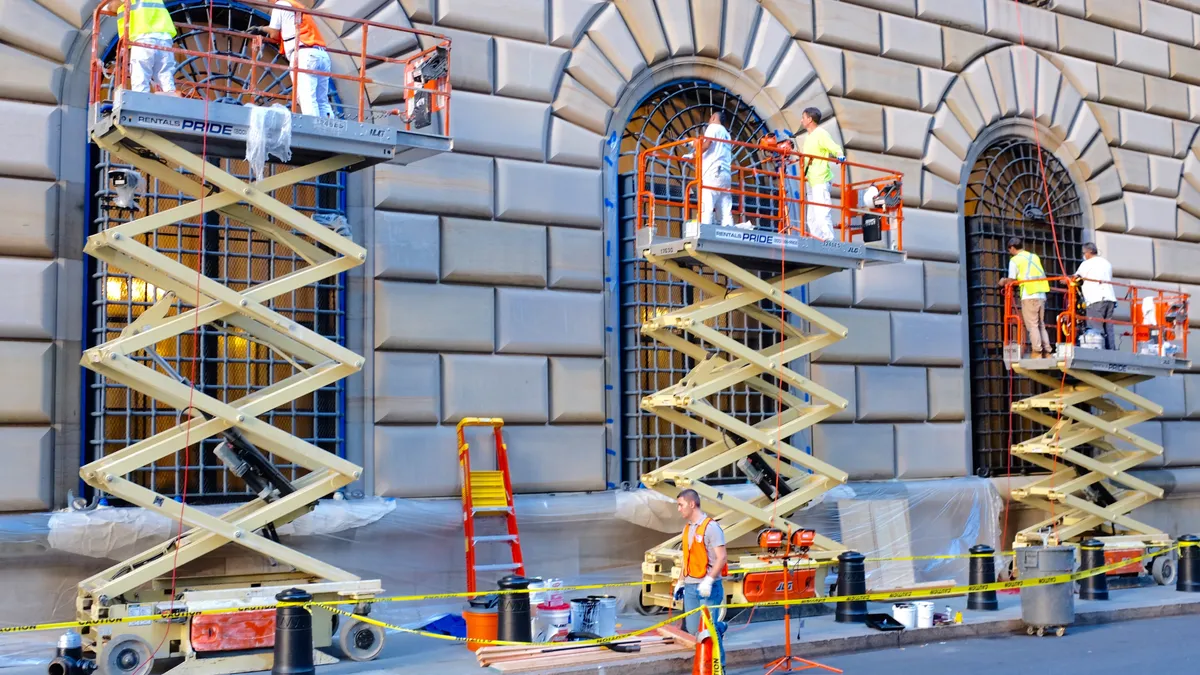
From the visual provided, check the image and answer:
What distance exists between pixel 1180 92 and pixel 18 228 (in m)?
18.3

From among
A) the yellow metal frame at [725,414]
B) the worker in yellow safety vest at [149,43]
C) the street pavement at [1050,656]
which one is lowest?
the street pavement at [1050,656]

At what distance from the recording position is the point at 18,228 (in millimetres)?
12023

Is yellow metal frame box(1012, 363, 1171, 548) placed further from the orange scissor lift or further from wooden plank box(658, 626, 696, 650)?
wooden plank box(658, 626, 696, 650)

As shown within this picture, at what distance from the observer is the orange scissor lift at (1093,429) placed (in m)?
17.5

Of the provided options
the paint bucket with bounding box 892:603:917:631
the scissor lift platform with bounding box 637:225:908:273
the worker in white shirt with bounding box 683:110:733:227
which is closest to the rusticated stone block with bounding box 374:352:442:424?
the scissor lift platform with bounding box 637:225:908:273

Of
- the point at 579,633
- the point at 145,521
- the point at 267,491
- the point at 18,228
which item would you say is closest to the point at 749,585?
the point at 579,633

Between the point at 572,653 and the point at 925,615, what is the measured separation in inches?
168

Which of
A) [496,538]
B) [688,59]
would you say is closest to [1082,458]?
[688,59]

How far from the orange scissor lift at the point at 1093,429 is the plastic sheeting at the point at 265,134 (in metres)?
10.8

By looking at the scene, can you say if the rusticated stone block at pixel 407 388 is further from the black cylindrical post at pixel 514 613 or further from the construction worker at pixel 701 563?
the construction worker at pixel 701 563

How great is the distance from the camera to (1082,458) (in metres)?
17.7

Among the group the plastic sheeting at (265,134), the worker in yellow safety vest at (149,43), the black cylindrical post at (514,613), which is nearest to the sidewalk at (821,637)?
the black cylindrical post at (514,613)

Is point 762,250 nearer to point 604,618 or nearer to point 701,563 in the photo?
point 604,618

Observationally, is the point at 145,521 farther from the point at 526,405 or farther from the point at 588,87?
the point at 588,87
